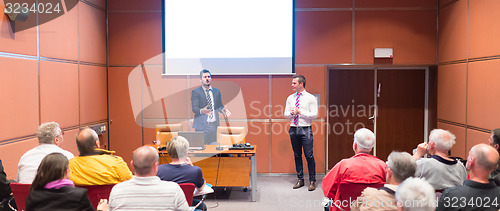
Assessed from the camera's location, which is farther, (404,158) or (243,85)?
(243,85)

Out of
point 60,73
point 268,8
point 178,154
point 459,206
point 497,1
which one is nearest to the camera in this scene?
point 459,206

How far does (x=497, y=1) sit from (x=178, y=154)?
4.41m

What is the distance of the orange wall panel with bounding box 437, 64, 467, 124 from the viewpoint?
561 cm

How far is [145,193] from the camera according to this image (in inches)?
88.5

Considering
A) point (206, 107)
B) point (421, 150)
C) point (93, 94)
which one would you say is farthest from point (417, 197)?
point (93, 94)

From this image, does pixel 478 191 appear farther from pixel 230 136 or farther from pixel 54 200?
pixel 230 136

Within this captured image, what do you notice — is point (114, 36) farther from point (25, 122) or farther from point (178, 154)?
point (178, 154)

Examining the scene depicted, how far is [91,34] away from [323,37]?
3926mm

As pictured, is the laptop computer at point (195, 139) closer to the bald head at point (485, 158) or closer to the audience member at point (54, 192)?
the audience member at point (54, 192)

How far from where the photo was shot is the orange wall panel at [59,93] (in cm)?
478

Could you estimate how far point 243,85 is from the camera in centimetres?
664

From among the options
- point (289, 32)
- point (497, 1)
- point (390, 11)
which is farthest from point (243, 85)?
point (497, 1)

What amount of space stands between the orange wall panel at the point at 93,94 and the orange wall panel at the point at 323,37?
3439mm

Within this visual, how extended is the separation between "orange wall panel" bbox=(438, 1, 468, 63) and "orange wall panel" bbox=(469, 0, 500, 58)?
20cm
